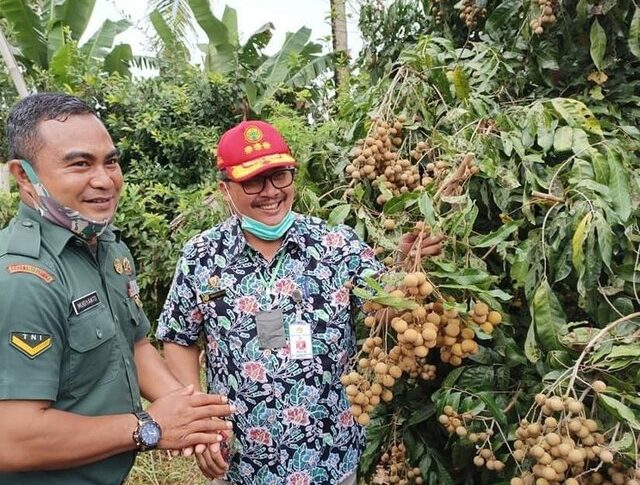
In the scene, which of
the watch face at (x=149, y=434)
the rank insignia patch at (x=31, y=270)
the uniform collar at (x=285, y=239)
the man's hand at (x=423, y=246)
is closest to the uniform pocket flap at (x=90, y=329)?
the rank insignia patch at (x=31, y=270)

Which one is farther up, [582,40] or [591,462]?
[582,40]

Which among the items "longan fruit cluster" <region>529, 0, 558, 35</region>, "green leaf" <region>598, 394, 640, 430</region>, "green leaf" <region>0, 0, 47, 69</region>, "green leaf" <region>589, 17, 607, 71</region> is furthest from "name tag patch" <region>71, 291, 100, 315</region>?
"green leaf" <region>0, 0, 47, 69</region>

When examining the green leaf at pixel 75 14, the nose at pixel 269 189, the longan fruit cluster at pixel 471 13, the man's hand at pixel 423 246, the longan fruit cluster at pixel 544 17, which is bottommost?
the man's hand at pixel 423 246

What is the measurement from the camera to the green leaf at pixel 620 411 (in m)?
1.17

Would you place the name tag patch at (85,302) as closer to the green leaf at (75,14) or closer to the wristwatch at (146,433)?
the wristwatch at (146,433)

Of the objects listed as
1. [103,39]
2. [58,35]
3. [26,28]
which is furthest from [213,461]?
[103,39]

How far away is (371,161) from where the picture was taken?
77.4 inches

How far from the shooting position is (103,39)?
8.06 m

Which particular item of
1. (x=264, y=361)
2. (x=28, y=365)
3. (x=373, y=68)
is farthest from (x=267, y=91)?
(x=28, y=365)

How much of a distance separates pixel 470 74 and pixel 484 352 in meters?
1.12

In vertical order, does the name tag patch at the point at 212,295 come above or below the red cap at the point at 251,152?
below

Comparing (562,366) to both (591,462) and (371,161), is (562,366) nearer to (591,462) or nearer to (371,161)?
(591,462)

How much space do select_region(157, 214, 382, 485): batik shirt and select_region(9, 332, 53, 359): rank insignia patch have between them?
55 cm

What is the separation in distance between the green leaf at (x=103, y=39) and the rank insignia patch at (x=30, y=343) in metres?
7.37
